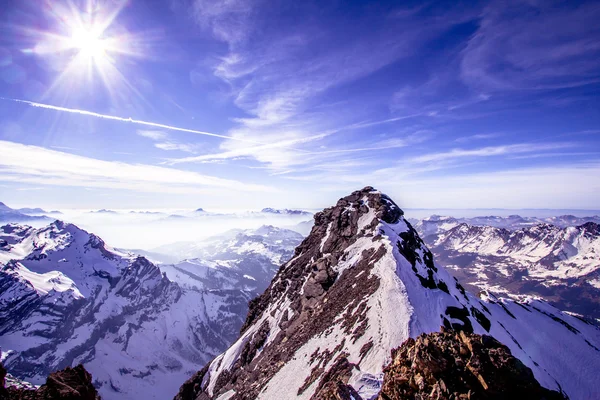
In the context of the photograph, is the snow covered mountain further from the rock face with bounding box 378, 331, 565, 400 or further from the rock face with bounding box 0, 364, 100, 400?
the rock face with bounding box 0, 364, 100, 400

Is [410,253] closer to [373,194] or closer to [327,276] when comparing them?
[327,276]

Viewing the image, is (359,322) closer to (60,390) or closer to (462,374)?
(462,374)

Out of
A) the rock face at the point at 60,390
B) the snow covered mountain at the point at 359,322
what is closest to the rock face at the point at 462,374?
the snow covered mountain at the point at 359,322

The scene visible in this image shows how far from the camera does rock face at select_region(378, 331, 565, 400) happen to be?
47.7ft

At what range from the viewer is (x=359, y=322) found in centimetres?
3562

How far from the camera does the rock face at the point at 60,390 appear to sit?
17.9m

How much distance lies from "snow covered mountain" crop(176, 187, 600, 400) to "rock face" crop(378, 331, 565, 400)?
4478 millimetres

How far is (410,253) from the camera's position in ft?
188

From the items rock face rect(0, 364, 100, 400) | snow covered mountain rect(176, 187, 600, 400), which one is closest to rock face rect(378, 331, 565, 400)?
snow covered mountain rect(176, 187, 600, 400)

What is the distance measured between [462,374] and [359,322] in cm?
2109

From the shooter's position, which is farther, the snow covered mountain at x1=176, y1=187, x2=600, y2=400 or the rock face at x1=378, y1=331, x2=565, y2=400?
the snow covered mountain at x1=176, y1=187, x2=600, y2=400

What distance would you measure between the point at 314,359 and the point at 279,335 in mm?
20927

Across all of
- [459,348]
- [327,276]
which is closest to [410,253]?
[327,276]

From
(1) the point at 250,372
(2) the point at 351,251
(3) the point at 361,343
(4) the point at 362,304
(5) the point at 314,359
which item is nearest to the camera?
(3) the point at 361,343
